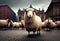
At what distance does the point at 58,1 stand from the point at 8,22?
3441 centimetres

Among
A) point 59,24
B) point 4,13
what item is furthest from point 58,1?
point 59,24

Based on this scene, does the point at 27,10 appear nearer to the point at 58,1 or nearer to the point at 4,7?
the point at 58,1

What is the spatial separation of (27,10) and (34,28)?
1295 millimetres

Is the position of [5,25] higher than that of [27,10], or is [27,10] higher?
[27,10]

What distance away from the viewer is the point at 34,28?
33.7ft

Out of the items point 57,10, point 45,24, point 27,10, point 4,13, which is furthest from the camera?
point 4,13

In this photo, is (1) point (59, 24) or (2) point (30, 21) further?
(1) point (59, 24)

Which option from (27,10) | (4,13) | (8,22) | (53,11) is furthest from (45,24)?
(4,13)

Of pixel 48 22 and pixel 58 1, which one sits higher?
pixel 58 1

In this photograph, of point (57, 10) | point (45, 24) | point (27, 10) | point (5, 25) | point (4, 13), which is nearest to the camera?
point (27, 10)

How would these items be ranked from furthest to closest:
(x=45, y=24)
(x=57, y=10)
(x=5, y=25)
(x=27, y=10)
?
(x=57, y=10)
(x=5, y=25)
(x=45, y=24)
(x=27, y=10)

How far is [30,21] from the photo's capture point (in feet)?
33.1

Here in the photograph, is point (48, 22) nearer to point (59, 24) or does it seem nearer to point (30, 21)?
point (59, 24)

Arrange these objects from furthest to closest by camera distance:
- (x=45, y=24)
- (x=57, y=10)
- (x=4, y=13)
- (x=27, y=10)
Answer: (x=4, y=13)
(x=57, y=10)
(x=45, y=24)
(x=27, y=10)
